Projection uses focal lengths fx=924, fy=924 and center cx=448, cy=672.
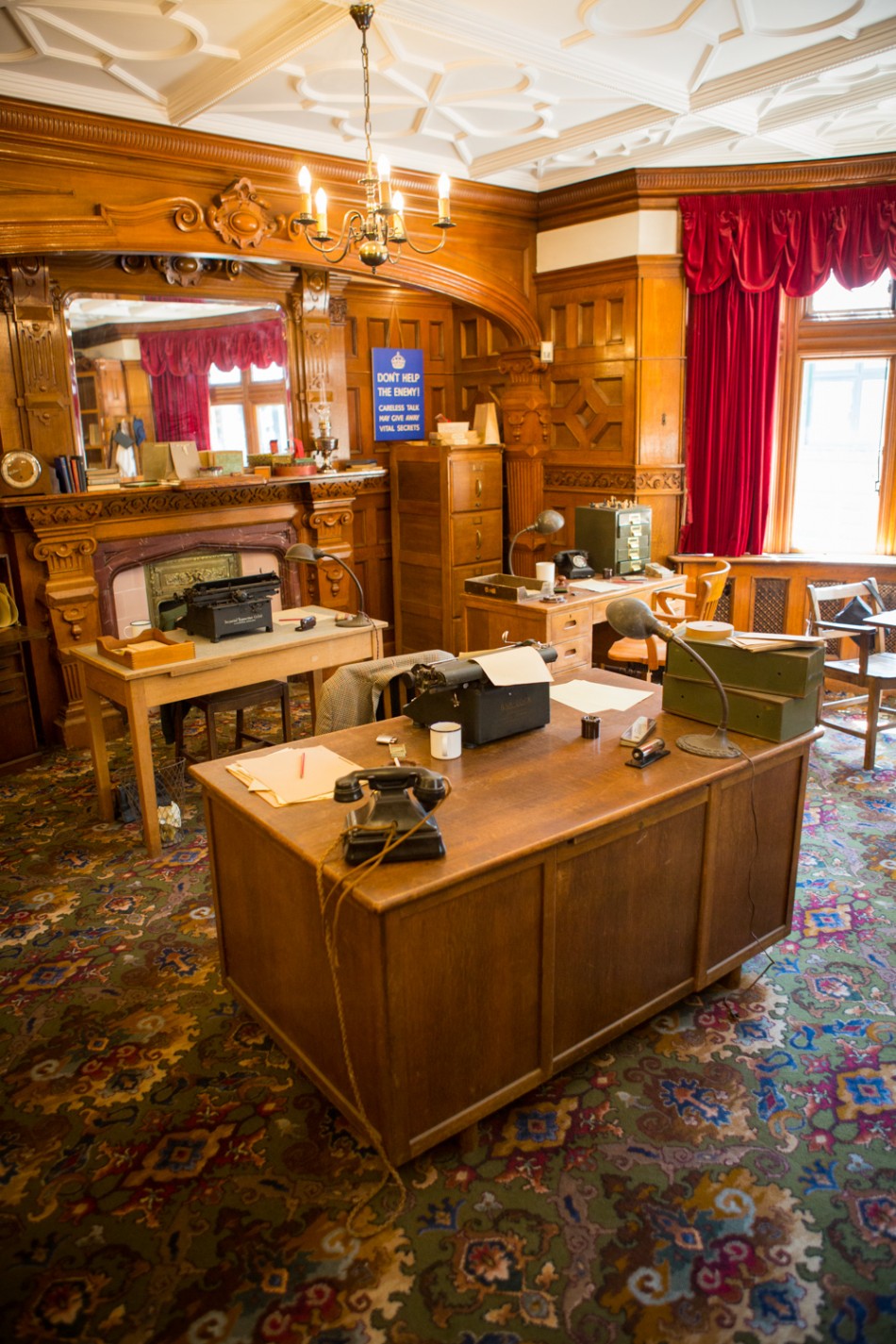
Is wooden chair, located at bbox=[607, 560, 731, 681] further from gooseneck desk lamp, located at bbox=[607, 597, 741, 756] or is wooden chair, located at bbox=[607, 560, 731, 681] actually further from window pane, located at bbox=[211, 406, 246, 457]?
window pane, located at bbox=[211, 406, 246, 457]

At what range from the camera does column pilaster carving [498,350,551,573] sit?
22.3 ft

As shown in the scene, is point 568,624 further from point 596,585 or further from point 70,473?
point 70,473

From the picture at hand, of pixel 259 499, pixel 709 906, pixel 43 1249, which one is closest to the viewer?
pixel 43 1249

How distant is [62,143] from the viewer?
4.55m

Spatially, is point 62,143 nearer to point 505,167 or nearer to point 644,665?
point 505,167

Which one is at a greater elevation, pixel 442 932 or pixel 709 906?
pixel 442 932

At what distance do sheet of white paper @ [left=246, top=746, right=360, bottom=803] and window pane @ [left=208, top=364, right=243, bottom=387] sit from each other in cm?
397

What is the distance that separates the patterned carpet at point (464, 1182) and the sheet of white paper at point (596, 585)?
94.9 inches

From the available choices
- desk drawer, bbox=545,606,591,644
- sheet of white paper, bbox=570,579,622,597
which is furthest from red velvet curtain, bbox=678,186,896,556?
desk drawer, bbox=545,606,591,644

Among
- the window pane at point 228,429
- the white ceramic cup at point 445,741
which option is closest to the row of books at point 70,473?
the window pane at point 228,429

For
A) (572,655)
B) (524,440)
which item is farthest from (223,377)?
(572,655)

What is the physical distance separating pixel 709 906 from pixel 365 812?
1195 millimetres

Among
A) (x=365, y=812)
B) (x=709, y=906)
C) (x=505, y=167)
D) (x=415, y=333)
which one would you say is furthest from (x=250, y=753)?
(x=415, y=333)

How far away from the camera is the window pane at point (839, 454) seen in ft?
20.0
